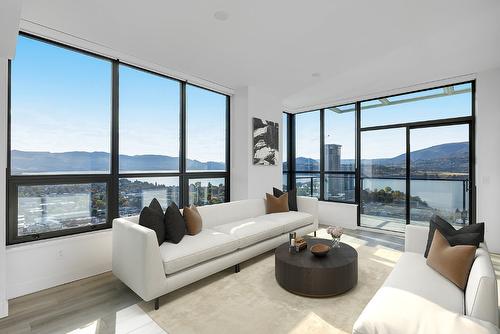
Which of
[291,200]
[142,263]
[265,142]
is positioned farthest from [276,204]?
[142,263]

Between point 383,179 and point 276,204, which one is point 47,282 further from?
point 383,179

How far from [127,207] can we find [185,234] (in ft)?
Result: 3.78

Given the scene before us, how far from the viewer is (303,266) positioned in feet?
8.41

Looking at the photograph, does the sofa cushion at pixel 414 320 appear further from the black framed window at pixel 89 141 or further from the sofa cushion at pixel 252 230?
the black framed window at pixel 89 141

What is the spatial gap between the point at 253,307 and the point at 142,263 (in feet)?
3.69

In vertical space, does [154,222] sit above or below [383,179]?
below

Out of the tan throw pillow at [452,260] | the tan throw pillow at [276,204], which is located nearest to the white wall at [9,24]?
the tan throw pillow at [452,260]

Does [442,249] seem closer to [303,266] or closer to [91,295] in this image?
[303,266]

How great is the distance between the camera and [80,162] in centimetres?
324

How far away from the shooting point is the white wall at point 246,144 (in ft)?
15.9

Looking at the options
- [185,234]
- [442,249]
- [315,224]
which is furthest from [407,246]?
[185,234]

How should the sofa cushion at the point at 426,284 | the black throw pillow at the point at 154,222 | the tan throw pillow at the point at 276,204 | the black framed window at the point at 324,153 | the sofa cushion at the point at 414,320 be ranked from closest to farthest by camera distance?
→ the sofa cushion at the point at 414,320 → the sofa cushion at the point at 426,284 → the black throw pillow at the point at 154,222 → the tan throw pillow at the point at 276,204 → the black framed window at the point at 324,153

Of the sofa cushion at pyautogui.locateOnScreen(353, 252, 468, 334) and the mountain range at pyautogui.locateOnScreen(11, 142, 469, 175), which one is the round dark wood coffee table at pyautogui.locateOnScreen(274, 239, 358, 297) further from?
the mountain range at pyautogui.locateOnScreen(11, 142, 469, 175)

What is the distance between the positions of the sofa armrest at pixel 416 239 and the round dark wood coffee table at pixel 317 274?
608 millimetres
